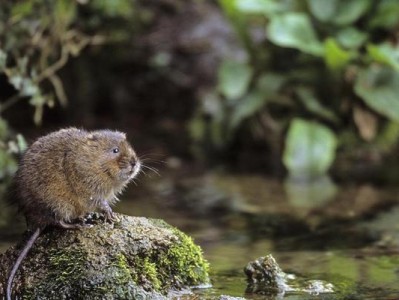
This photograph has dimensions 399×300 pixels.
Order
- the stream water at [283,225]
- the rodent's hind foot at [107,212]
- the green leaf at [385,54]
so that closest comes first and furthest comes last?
the rodent's hind foot at [107,212]
the stream water at [283,225]
the green leaf at [385,54]

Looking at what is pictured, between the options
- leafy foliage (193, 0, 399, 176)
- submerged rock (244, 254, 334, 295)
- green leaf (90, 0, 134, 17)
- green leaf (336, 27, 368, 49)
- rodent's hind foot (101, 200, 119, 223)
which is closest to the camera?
rodent's hind foot (101, 200, 119, 223)

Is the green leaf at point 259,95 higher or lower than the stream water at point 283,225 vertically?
higher

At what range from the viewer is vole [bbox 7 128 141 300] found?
549cm

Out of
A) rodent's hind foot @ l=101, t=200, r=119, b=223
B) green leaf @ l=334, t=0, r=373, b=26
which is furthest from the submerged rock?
green leaf @ l=334, t=0, r=373, b=26

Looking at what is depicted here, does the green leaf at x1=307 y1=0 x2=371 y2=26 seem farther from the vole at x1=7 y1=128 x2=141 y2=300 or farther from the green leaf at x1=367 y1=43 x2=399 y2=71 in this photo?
the vole at x1=7 y1=128 x2=141 y2=300

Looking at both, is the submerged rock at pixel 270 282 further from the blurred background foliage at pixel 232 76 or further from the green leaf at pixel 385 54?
the green leaf at pixel 385 54

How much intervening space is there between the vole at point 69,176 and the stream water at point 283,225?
2.86ft

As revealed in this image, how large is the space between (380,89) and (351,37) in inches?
30.4

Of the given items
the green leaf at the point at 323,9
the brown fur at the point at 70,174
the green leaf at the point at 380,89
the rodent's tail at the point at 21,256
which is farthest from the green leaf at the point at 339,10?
the rodent's tail at the point at 21,256

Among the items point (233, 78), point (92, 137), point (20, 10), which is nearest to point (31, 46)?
point (20, 10)

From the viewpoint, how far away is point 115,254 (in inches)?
215

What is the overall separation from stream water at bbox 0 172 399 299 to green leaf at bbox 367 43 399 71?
1.54 metres

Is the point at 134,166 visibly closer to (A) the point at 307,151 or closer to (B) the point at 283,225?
(B) the point at 283,225

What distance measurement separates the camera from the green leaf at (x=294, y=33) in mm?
11383
